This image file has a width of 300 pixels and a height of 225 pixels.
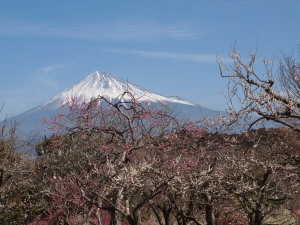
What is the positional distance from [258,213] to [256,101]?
2.96 metres

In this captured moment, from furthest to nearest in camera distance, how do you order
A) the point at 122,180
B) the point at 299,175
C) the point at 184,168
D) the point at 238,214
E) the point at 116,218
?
the point at 238,214, the point at 184,168, the point at 299,175, the point at 116,218, the point at 122,180

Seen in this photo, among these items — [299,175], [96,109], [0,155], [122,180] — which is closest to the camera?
[122,180]

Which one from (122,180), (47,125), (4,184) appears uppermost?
(47,125)

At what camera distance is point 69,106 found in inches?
467

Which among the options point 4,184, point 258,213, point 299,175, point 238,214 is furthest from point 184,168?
point 4,184

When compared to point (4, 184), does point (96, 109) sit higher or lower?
higher

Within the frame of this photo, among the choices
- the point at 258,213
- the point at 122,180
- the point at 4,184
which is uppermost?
the point at 4,184

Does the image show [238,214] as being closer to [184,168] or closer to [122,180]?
[184,168]

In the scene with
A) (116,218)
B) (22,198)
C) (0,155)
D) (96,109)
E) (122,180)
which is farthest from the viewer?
(22,198)

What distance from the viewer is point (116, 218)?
915 cm

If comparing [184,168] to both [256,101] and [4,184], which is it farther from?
[4,184]

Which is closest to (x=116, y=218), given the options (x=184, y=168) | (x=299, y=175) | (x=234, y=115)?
(x=184, y=168)

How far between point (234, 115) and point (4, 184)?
9687mm

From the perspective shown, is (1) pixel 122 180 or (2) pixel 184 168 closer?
(1) pixel 122 180
